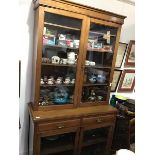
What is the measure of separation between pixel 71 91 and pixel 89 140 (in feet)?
2.36

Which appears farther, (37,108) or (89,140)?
(89,140)

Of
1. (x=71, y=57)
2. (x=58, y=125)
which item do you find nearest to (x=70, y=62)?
(x=71, y=57)

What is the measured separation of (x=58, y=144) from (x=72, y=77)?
84cm

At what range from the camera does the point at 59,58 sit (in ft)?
6.56

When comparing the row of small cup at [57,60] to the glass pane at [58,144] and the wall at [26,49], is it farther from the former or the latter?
the glass pane at [58,144]

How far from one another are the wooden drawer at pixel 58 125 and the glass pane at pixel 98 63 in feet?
1.09

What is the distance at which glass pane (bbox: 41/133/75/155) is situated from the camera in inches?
79.7

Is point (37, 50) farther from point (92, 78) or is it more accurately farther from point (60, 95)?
point (92, 78)

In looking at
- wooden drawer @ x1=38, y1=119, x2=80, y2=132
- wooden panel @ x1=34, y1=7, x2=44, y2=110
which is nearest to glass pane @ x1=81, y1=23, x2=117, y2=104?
wooden drawer @ x1=38, y1=119, x2=80, y2=132

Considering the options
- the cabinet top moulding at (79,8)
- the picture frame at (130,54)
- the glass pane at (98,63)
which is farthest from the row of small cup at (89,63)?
the picture frame at (130,54)

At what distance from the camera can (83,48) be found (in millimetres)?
1988

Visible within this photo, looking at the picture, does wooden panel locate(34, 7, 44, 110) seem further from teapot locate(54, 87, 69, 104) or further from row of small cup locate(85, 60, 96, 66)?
row of small cup locate(85, 60, 96, 66)

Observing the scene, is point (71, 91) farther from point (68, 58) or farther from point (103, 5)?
point (103, 5)

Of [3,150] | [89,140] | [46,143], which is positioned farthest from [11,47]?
[89,140]
